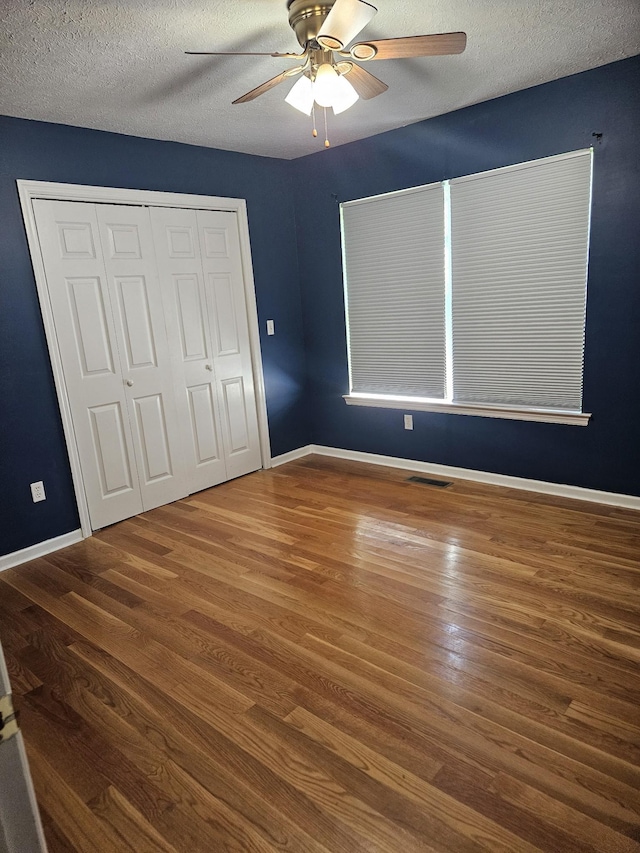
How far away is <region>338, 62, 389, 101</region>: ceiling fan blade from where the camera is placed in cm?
209

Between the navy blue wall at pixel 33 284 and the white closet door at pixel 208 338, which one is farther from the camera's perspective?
the white closet door at pixel 208 338

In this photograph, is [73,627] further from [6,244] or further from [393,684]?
[6,244]

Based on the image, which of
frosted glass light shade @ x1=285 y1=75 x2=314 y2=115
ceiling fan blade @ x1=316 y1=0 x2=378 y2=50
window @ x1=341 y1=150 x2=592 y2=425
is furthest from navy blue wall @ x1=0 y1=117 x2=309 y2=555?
ceiling fan blade @ x1=316 y1=0 x2=378 y2=50

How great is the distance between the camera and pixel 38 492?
125 inches

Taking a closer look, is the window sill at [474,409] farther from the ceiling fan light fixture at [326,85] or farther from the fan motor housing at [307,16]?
the fan motor housing at [307,16]

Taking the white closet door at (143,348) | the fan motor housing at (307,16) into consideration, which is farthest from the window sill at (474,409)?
the fan motor housing at (307,16)

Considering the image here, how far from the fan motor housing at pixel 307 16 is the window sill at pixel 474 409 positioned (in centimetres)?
248

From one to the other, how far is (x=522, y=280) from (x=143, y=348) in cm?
257

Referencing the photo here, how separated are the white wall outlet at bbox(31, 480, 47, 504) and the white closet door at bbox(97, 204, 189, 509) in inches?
25.1

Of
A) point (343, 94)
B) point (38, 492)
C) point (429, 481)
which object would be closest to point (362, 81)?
point (343, 94)

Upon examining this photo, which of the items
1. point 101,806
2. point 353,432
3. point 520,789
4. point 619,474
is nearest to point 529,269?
point 619,474

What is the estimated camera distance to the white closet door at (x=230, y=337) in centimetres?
397

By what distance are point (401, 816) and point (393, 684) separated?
0.51 m

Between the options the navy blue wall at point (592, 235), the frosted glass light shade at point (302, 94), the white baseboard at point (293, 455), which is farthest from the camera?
the white baseboard at point (293, 455)
